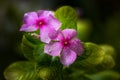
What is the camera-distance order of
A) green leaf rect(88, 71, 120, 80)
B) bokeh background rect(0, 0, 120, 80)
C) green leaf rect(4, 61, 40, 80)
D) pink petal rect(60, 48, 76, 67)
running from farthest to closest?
bokeh background rect(0, 0, 120, 80) < green leaf rect(88, 71, 120, 80) < green leaf rect(4, 61, 40, 80) < pink petal rect(60, 48, 76, 67)

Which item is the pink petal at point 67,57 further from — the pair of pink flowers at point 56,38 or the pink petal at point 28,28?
the pink petal at point 28,28

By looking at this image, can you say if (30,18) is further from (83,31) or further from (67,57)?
(83,31)

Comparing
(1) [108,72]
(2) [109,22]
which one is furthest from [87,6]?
(1) [108,72]

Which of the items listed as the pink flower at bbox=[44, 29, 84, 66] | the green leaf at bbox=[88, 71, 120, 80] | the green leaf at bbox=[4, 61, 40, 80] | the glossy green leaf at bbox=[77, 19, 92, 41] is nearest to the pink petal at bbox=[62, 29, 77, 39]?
the pink flower at bbox=[44, 29, 84, 66]

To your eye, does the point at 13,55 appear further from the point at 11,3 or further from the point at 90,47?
the point at 90,47

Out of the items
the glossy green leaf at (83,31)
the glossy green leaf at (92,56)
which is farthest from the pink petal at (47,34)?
the glossy green leaf at (83,31)

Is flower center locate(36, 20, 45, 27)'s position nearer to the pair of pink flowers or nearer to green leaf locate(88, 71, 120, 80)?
the pair of pink flowers

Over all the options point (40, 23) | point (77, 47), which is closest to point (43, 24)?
point (40, 23)
